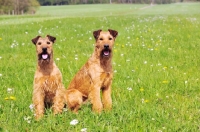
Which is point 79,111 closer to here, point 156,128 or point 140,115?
point 140,115

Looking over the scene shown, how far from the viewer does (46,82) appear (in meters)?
5.24

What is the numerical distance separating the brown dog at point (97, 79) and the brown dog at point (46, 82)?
0.30 m

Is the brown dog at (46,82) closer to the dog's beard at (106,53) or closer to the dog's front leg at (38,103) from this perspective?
the dog's front leg at (38,103)

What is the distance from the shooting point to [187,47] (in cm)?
1181

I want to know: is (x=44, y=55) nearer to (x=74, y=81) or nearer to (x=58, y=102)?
(x=58, y=102)

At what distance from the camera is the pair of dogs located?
5238 millimetres

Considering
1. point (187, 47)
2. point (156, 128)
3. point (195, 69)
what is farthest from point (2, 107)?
point (187, 47)

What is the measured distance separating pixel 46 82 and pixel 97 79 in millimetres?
945

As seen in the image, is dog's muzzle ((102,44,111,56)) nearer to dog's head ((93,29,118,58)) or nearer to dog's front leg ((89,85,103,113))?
dog's head ((93,29,118,58))

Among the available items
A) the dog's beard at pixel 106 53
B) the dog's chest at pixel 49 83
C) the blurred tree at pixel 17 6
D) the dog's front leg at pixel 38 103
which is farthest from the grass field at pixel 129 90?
the blurred tree at pixel 17 6

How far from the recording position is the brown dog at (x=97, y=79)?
5.49m

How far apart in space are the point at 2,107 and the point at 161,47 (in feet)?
24.3

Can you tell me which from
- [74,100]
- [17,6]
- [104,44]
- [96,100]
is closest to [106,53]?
[104,44]

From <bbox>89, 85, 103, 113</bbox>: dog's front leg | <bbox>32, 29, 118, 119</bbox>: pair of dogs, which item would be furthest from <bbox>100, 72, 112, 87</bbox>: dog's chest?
<bbox>89, 85, 103, 113</bbox>: dog's front leg
